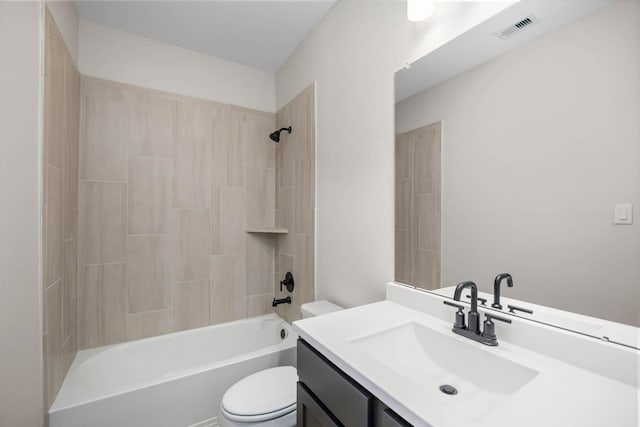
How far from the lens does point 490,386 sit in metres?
0.78

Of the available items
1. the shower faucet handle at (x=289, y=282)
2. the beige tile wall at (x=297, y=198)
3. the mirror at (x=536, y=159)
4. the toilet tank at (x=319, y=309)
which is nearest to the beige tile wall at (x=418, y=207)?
the mirror at (x=536, y=159)

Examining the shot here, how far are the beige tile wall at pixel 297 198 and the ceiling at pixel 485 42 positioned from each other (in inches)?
33.3

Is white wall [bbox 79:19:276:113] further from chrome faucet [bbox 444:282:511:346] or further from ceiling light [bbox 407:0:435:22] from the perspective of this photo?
chrome faucet [bbox 444:282:511:346]

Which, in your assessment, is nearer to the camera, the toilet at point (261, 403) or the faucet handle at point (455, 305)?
the faucet handle at point (455, 305)

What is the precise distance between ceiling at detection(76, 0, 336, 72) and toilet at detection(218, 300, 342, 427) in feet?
7.10

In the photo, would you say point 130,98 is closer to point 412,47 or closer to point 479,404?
point 412,47

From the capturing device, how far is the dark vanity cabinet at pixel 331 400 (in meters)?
0.67

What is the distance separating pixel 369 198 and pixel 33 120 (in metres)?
1.52

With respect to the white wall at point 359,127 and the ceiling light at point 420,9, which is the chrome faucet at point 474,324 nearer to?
the white wall at point 359,127

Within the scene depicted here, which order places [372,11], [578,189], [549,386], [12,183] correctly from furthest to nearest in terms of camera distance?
[372,11] → [12,183] → [578,189] → [549,386]

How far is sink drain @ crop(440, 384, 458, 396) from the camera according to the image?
2.63 feet

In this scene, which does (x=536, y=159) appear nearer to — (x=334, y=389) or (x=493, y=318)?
(x=493, y=318)

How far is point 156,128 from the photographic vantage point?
2.07m

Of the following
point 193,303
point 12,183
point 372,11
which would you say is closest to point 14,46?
point 12,183
